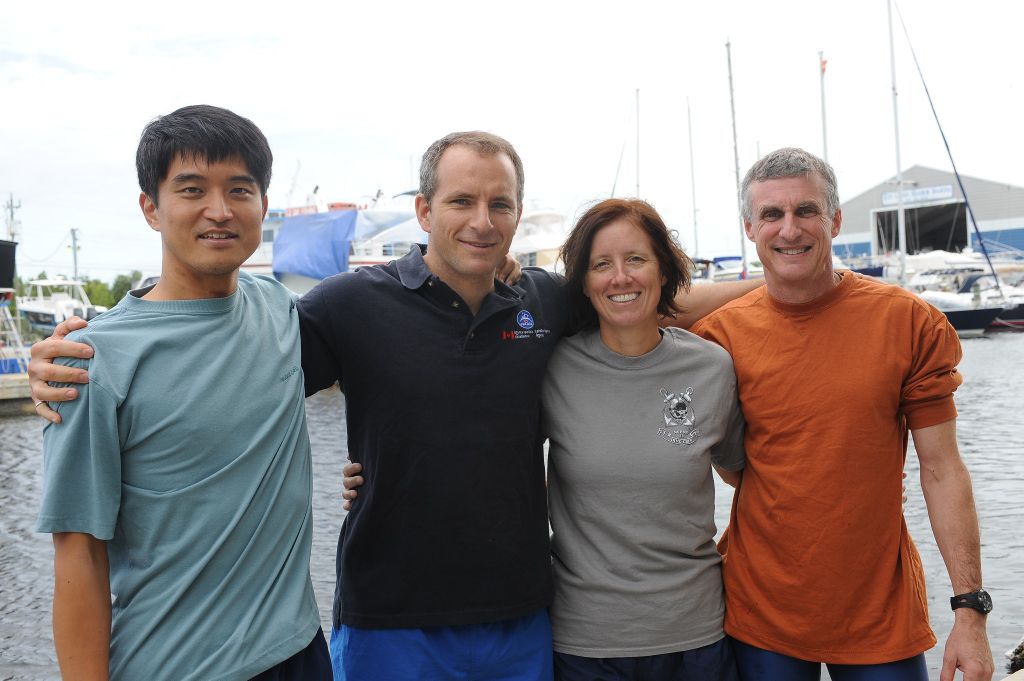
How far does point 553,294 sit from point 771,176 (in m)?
0.94

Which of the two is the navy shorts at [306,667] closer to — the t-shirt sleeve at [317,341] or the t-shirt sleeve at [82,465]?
the t-shirt sleeve at [82,465]

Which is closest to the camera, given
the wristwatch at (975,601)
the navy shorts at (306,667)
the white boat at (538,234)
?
the navy shorts at (306,667)

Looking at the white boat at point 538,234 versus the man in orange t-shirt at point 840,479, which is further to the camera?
the white boat at point 538,234

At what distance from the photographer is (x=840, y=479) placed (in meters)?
2.98

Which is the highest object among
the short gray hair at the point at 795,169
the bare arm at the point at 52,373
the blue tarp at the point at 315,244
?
the blue tarp at the point at 315,244

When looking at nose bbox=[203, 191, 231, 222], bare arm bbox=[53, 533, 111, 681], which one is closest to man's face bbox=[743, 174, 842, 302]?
nose bbox=[203, 191, 231, 222]

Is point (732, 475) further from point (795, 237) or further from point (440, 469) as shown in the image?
point (440, 469)

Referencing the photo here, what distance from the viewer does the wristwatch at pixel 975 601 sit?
288 centimetres

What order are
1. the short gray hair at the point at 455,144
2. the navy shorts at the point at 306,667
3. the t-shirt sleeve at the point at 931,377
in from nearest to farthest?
1. the navy shorts at the point at 306,667
2. the t-shirt sleeve at the point at 931,377
3. the short gray hair at the point at 455,144

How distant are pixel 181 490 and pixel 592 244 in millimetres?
1693

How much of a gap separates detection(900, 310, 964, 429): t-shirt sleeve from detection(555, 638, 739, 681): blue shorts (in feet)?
3.65

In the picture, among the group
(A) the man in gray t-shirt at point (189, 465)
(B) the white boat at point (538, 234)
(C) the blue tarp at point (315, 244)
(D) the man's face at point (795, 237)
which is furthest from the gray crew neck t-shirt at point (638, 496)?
(B) the white boat at point (538, 234)

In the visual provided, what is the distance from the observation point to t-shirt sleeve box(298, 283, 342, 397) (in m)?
2.96

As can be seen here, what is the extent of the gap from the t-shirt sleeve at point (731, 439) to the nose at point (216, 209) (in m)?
1.83
